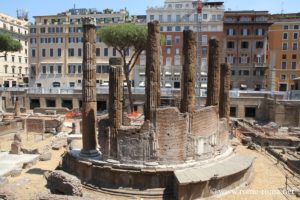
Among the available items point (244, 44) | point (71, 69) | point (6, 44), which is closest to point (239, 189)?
point (6, 44)

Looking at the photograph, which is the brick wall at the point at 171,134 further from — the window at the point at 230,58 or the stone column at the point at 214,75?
the window at the point at 230,58

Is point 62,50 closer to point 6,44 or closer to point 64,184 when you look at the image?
point 6,44

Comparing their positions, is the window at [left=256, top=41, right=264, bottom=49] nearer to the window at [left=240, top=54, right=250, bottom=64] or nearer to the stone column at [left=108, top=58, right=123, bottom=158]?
the window at [left=240, top=54, right=250, bottom=64]

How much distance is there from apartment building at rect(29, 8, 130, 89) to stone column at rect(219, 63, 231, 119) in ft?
135

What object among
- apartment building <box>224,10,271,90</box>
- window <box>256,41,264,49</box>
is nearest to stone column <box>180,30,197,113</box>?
apartment building <box>224,10,271,90</box>

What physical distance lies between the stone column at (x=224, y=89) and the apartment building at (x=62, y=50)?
4130 cm

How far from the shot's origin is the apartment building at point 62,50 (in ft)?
195

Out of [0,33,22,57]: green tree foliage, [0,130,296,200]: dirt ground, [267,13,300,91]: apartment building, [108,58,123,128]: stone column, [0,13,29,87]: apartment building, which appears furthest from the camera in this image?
[0,13,29,87]: apartment building

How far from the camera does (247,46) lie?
58.3m

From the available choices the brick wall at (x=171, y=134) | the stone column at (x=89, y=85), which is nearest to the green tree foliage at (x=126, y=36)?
the stone column at (x=89, y=85)

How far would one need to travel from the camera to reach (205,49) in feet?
186

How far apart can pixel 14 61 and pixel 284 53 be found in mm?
56225

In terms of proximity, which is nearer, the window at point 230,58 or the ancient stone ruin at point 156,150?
the ancient stone ruin at point 156,150

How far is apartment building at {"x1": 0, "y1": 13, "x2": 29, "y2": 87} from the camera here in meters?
65.8
